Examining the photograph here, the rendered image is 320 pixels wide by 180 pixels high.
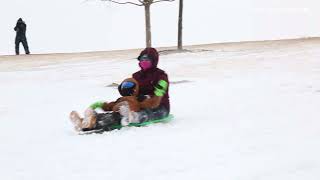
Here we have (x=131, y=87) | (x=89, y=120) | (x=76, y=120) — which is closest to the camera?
(x=89, y=120)

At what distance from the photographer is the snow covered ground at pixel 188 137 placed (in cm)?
567

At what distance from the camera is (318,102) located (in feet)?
33.0

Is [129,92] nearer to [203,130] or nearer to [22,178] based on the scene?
[203,130]

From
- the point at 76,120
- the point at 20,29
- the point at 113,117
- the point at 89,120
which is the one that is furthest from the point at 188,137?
the point at 20,29

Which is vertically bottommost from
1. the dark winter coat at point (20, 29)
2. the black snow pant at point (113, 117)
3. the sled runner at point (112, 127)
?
the dark winter coat at point (20, 29)

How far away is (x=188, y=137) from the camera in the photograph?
7.33 meters

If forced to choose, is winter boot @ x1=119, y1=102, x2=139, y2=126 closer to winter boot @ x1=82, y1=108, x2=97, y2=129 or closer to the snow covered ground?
the snow covered ground

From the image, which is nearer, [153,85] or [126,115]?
[126,115]

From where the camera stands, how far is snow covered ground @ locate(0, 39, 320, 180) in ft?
18.6

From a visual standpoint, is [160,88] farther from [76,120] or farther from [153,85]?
[76,120]

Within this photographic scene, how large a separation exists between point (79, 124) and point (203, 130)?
5.51ft

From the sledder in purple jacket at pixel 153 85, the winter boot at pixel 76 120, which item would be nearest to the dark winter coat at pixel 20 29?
the sledder in purple jacket at pixel 153 85

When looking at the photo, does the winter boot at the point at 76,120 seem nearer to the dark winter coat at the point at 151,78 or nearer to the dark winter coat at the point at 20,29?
the dark winter coat at the point at 151,78

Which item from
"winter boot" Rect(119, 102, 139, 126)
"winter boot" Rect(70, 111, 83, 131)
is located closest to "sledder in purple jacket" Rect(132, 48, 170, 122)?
"winter boot" Rect(119, 102, 139, 126)
